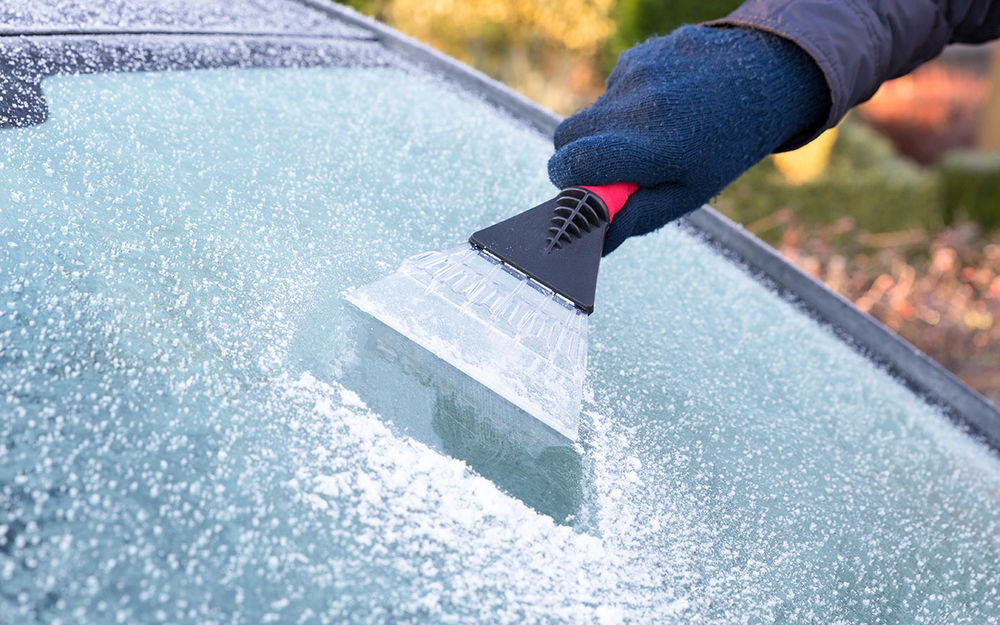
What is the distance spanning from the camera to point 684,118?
1.05m

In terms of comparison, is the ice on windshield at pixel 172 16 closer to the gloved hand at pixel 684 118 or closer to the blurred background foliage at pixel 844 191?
the gloved hand at pixel 684 118

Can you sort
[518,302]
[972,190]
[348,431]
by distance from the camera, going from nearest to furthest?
[348,431], [518,302], [972,190]

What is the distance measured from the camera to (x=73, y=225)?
813mm

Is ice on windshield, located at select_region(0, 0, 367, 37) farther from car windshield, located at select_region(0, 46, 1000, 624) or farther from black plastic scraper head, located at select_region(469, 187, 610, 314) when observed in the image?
black plastic scraper head, located at select_region(469, 187, 610, 314)

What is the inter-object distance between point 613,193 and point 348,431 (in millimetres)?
454

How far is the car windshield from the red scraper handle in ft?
0.48

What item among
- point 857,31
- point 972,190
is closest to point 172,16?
point 857,31

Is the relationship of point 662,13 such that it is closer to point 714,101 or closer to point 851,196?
point 851,196

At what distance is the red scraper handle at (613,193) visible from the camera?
3.30 feet

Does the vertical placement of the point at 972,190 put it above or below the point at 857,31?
below

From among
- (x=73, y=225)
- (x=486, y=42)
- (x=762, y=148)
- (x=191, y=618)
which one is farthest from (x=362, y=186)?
(x=486, y=42)

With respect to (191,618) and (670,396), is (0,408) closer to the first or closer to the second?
(191,618)

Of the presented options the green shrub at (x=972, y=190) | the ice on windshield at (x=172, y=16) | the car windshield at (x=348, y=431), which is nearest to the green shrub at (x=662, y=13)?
the green shrub at (x=972, y=190)

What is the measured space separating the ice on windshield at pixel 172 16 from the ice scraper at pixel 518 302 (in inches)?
21.1
